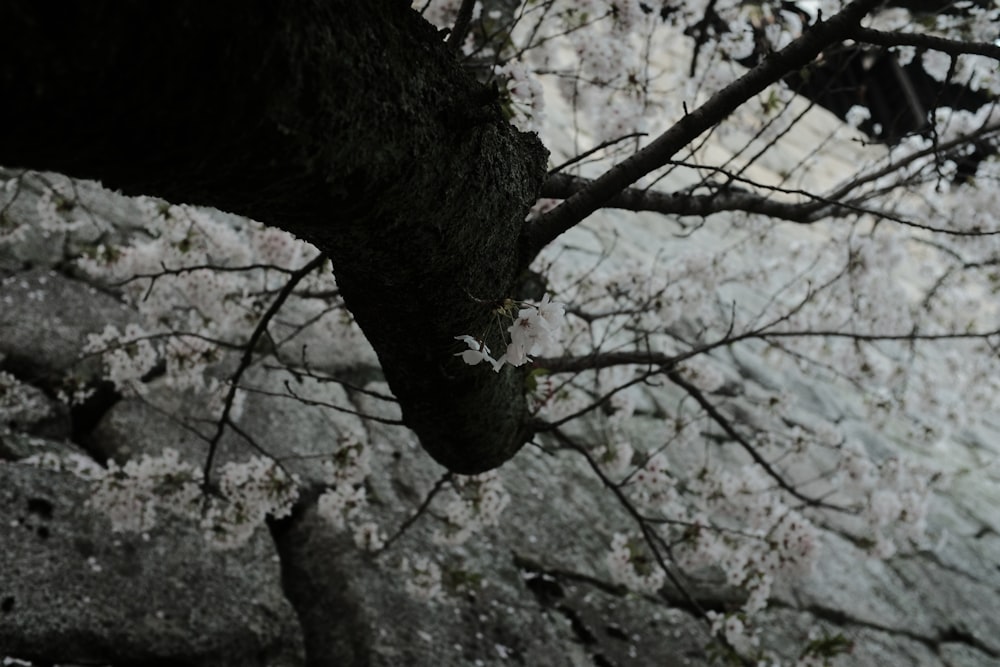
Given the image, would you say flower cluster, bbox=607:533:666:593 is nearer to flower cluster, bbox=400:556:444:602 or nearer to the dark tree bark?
flower cluster, bbox=400:556:444:602

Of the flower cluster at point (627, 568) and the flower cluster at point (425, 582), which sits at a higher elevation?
the flower cluster at point (627, 568)

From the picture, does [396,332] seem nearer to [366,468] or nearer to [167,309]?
[366,468]

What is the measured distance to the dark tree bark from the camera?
535 mm

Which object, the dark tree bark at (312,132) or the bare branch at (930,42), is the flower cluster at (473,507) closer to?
the dark tree bark at (312,132)

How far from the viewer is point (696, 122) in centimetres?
135

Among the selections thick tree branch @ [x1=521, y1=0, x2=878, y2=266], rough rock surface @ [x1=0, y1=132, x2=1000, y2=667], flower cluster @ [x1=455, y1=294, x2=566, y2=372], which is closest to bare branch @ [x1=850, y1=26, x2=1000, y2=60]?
thick tree branch @ [x1=521, y1=0, x2=878, y2=266]

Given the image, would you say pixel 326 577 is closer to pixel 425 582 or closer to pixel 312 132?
pixel 425 582

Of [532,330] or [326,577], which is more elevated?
[532,330]

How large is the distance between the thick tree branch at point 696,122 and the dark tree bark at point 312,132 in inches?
6.8

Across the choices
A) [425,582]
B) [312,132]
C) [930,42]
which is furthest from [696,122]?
[425,582]

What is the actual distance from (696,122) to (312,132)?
885 millimetres

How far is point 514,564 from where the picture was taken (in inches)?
122

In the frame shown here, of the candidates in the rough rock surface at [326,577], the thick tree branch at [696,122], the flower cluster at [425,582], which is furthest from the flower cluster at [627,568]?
the thick tree branch at [696,122]

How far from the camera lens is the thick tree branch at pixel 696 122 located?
1.27 metres
